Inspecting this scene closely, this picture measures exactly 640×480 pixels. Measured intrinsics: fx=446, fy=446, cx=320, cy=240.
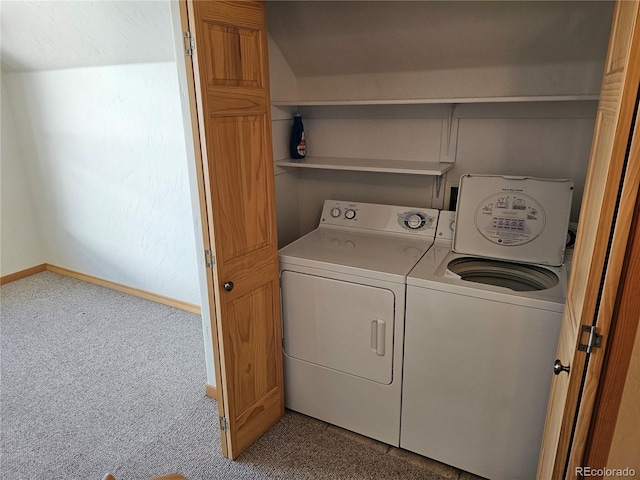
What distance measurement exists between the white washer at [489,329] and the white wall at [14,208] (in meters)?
3.69

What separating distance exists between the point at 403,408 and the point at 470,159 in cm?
120

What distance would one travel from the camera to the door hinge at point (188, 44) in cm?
150

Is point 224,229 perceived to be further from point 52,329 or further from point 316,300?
point 52,329

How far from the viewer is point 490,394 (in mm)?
1723

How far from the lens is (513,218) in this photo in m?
1.95

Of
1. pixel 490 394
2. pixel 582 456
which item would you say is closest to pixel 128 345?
pixel 490 394

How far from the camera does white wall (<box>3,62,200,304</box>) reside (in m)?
3.06

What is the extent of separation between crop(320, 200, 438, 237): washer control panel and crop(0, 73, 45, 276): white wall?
3.04m

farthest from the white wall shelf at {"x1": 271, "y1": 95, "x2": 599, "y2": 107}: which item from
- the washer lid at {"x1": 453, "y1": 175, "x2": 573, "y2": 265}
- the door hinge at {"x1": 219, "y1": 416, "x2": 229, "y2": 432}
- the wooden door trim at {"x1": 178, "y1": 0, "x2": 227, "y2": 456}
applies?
the door hinge at {"x1": 219, "y1": 416, "x2": 229, "y2": 432}

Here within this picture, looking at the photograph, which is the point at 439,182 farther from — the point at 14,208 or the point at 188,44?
the point at 14,208

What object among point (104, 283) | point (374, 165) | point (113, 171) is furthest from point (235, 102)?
point (104, 283)

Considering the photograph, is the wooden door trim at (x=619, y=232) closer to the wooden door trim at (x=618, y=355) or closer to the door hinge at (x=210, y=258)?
the wooden door trim at (x=618, y=355)

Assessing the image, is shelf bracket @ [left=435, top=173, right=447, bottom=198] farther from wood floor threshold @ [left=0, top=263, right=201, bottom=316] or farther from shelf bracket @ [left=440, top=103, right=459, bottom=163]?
wood floor threshold @ [left=0, top=263, right=201, bottom=316]

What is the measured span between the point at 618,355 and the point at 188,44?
151 centimetres
